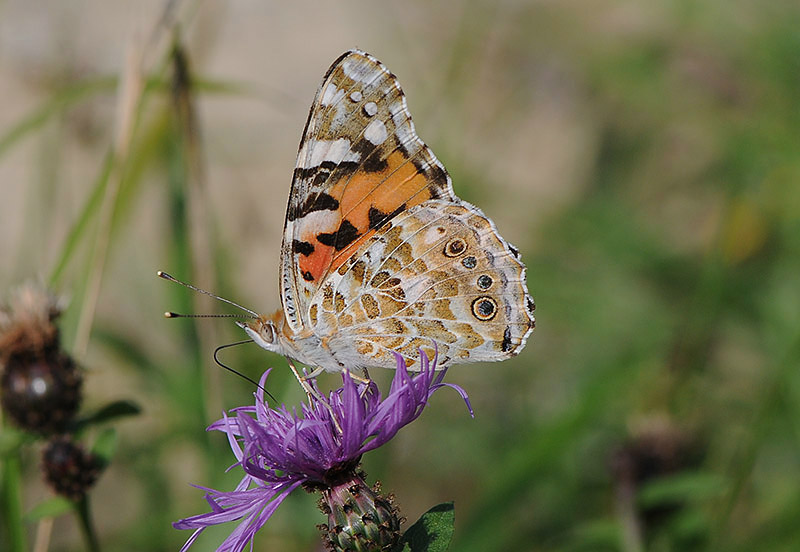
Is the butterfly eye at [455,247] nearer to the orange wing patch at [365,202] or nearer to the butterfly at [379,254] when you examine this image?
the butterfly at [379,254]

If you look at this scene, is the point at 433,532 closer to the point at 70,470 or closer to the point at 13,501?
the point at 70,470

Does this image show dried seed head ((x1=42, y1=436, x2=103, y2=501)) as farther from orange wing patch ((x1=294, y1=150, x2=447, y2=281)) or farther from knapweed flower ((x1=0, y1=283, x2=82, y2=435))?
orange wing patch ((x1=294, y1=150, x2=447, y2=281))

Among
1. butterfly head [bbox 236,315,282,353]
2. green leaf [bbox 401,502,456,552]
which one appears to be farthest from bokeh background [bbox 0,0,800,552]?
green leaf [bbox 401,502,456,552]

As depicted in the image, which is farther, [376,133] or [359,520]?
[376,133]

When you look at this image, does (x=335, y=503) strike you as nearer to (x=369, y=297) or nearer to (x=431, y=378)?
(x=431, y=378)

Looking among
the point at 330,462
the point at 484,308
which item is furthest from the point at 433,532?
the point at 484,308

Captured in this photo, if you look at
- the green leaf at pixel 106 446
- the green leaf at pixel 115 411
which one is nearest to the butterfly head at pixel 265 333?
the green leaf at pixel 115 411
